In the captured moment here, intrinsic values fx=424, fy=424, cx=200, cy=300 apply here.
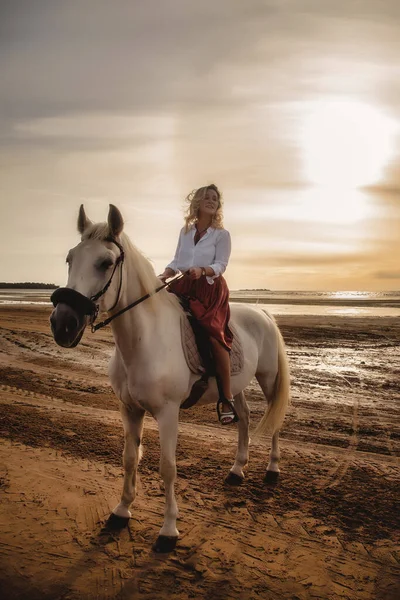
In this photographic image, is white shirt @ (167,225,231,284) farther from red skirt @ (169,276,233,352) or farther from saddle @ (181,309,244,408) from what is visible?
saddle @ (181,309,244,408)

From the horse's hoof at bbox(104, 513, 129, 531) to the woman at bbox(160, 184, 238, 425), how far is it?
1225 mm

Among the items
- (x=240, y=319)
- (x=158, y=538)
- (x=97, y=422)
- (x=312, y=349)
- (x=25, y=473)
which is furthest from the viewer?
(x=312, y=349)

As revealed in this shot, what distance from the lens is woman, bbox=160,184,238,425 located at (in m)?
4.01

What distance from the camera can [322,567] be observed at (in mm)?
3145

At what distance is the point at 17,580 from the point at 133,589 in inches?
30.9

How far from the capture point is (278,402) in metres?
5.18

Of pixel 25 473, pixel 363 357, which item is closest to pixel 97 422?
pixel 25 473

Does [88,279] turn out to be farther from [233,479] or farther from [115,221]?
[233,479]

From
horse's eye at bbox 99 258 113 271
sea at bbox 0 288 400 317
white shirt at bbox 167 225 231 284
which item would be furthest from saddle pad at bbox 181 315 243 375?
sea at bbox 0 288 400 317

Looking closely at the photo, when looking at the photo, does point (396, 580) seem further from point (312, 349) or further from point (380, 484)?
point (312, 349)

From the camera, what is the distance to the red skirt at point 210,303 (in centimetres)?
398

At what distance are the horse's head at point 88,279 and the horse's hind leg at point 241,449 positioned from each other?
247 cm

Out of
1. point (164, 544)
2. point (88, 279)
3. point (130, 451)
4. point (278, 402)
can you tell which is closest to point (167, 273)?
point (88, 279)

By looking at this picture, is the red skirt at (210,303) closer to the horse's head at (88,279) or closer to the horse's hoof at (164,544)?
the horse's head at (88,279)
